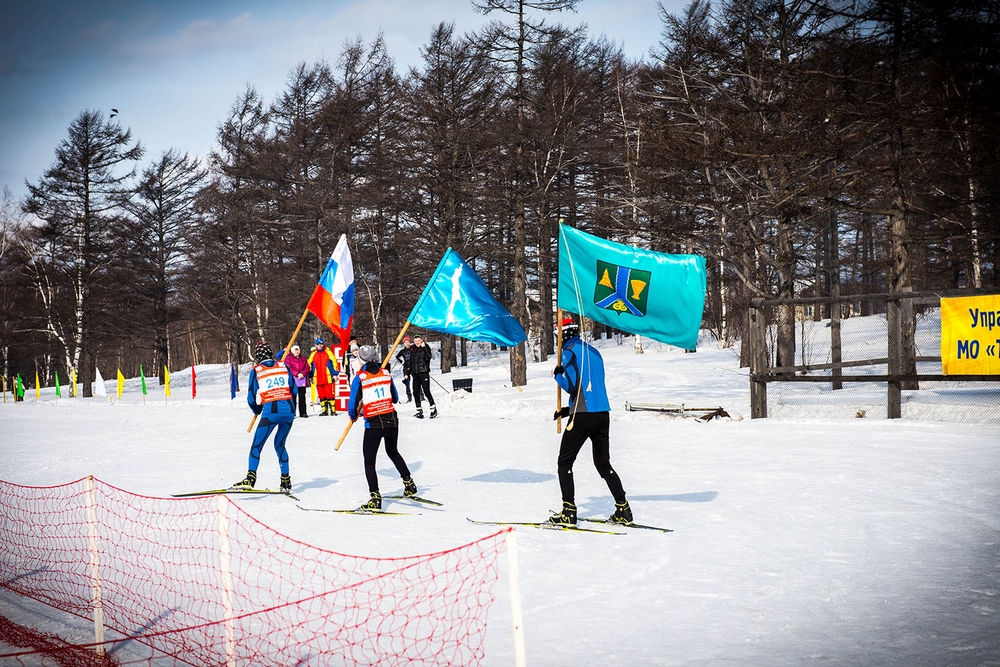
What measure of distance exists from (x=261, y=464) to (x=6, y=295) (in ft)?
143

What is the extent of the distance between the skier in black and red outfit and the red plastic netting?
1401 millimetres

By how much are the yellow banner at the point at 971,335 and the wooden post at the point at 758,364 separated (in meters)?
3.43

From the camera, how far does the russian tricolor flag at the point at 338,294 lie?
12688 mm

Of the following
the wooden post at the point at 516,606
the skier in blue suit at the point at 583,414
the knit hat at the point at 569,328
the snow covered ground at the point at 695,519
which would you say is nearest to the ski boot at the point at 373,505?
the snow covered ground at the point at 695,519

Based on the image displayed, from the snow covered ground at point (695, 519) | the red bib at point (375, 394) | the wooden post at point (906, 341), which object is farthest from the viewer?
the wooden post at point (906, 341)

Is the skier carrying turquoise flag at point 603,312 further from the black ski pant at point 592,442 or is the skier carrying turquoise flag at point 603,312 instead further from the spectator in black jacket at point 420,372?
the spectator in black jacket at point 420,372

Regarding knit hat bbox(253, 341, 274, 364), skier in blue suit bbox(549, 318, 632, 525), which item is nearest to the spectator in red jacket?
knit hat bbox(253, 341, 274, 364)

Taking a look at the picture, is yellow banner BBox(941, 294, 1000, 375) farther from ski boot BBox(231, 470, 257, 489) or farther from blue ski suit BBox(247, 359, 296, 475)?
ski boot BBox(231, 470, 257, 489)

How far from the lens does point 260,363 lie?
10.8m

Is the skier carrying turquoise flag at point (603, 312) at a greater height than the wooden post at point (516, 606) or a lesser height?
greater

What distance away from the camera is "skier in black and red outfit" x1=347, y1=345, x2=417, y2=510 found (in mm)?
9133

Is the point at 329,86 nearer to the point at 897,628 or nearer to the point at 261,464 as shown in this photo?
the point at 261,464

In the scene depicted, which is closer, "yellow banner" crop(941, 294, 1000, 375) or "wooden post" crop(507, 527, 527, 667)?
"wooden post" crop(507, 527, 527, 667)

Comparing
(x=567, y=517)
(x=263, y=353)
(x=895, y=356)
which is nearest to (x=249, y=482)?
(x=263, y=353)
